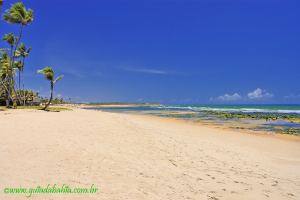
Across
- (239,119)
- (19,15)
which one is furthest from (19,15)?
(239,119)

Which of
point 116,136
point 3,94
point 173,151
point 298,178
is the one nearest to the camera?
point 298,178

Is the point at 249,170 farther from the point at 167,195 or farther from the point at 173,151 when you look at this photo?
the point at 167,195

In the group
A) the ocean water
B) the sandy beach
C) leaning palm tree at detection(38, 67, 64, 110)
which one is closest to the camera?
the sandy beach

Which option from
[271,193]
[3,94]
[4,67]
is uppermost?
[4,67]

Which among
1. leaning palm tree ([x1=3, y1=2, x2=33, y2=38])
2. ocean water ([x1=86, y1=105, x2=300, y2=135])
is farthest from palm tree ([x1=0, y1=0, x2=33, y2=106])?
ocean water ([x1=86, y1=105, x2=300, y2=135])

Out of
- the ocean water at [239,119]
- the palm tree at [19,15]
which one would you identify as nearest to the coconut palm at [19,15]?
the palm tree at [19,15]

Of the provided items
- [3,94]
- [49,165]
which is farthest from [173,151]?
[3,94]

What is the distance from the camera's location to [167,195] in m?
6.41

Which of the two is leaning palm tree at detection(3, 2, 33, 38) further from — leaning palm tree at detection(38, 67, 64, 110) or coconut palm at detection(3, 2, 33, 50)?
leaning palm tree at detection(38, 67, 64, 110)

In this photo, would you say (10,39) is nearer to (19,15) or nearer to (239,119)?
(19,15)

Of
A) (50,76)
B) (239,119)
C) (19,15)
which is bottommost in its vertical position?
(239,119)

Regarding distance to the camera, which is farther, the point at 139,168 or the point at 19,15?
the point at 19,15

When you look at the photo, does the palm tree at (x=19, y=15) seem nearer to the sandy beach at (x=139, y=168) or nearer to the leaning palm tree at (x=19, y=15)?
the leaning palm tree at (x=19, y=15)

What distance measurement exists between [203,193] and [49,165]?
4.07m
